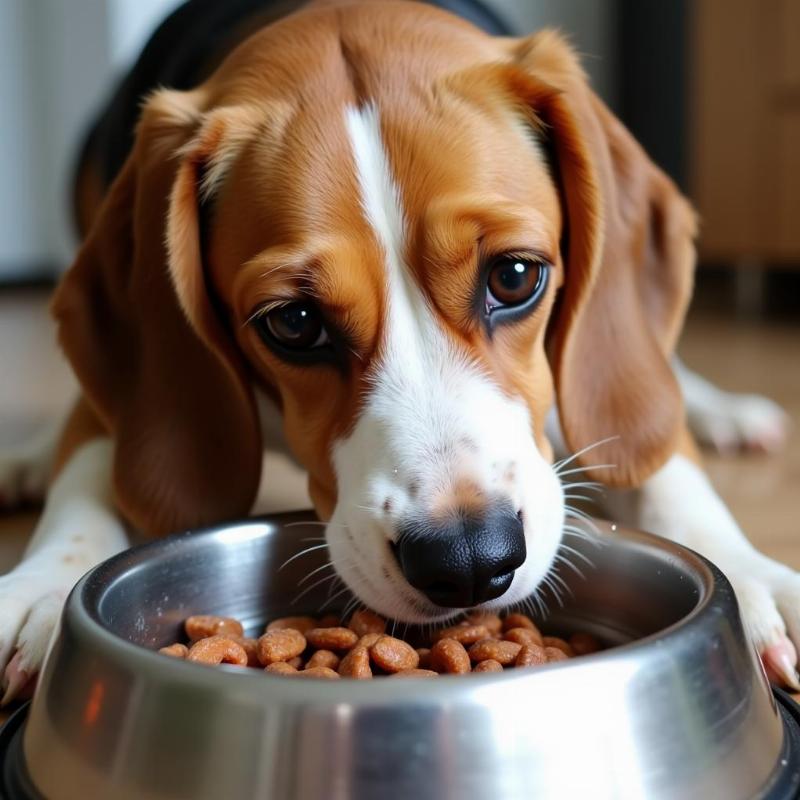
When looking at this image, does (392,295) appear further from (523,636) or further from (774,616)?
(774,616)

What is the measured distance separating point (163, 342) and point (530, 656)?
85cm

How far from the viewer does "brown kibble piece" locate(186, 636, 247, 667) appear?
1447 millimetres

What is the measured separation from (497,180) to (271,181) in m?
0.32

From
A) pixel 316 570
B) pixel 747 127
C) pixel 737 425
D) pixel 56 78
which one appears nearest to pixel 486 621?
pixel 316 570

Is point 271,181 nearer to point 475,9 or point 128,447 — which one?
point 128,447

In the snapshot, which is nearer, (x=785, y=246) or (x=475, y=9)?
(x=475, y=9)

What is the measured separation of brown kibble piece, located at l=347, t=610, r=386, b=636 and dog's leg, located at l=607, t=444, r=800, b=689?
492mm

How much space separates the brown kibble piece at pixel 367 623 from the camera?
1.58 m

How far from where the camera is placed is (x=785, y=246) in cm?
571

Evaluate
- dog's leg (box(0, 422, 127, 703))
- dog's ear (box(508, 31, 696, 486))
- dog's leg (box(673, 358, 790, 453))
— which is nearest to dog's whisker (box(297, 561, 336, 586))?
dog's leg (box(0, 422, 127, 703))

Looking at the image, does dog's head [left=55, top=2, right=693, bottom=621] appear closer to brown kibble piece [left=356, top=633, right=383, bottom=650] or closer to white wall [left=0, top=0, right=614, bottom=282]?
brown kibble piece [left=356, top=633, right=383, bottom=650]

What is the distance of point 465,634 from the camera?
156 centimetres

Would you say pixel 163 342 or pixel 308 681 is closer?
pixel 308 681

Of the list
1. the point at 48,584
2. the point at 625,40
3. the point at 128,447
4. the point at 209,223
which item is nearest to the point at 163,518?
the point at 128,447
